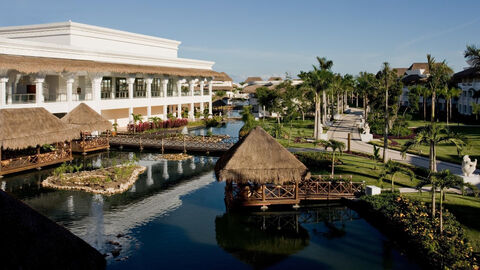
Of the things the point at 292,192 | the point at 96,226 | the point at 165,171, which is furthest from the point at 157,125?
the point at 96,226

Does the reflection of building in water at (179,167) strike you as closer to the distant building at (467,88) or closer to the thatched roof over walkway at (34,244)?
the thatched roof over walkway at (34,244)

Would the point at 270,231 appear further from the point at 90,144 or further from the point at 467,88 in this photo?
the point at 467,88

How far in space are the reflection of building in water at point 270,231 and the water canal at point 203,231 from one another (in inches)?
1.3

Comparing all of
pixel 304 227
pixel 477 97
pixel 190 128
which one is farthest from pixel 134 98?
pixel 477 97

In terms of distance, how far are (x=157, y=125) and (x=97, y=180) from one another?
22.3 metres

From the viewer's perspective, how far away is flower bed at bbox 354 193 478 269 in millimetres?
13703

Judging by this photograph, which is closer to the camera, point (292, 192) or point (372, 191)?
point (372, 191)

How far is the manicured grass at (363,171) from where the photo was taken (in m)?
22.7

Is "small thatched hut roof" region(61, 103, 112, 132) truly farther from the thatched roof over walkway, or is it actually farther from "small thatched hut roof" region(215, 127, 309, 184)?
the thatched roof over walkway

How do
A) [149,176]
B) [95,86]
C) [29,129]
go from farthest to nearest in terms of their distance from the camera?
[95,86] → [29,129] → [149,176]

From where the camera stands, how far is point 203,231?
1761cm

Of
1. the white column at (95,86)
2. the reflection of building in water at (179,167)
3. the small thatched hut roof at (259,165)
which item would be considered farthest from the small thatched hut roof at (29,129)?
the small thatched hut roof at (259,165)

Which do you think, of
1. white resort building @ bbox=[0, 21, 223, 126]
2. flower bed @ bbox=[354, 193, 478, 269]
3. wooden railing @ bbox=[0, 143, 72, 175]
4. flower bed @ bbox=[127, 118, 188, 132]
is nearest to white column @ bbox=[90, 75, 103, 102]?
white resort building @ bbox=[0, 21, 223, 126]

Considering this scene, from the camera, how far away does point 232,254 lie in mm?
15609
